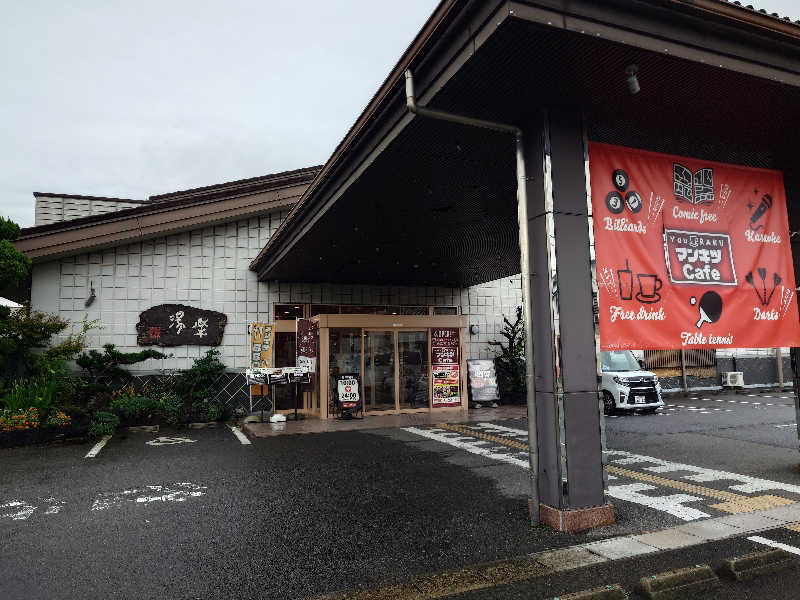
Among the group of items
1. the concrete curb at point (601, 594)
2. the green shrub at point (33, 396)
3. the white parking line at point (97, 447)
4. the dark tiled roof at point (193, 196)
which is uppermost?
the dark tiled roof at point (193, 196)

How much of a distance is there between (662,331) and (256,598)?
4048 mm

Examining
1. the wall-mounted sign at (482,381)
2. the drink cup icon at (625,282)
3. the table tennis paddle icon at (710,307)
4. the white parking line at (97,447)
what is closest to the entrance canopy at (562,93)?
the drink cup icon at (625,282)

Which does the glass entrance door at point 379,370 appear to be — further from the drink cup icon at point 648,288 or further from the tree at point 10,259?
the drink cup icon at point 648,288

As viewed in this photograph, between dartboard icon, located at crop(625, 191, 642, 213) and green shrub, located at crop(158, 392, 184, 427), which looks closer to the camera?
dartboard icon, located at crop(625, 191, 642, 213)

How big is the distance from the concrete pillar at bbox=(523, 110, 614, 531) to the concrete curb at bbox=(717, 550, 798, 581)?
1.04m

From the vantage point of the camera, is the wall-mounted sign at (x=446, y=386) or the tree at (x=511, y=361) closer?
the wall-mounted sign at (x=446, y=386)

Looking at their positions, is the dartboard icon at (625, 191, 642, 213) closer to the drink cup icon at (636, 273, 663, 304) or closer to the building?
the drink cup icon at (636, 273, 663, 304)

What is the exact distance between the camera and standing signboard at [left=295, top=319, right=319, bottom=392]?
40.5ft

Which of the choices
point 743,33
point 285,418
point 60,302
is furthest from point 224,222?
point 743,33

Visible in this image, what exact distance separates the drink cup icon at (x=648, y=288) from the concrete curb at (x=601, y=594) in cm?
257

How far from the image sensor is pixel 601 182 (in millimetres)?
4855

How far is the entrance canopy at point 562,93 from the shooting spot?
3.74 metres

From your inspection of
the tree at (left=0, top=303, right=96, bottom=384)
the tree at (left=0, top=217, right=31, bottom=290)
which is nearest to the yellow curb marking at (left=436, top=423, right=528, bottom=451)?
the tree at (left=0, top=303, right=96, bottom=384)

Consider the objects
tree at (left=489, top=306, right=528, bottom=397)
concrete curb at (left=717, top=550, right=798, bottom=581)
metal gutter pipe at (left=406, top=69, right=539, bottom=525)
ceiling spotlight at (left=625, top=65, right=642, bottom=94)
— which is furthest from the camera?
tree at (left=489, top=306, right=528, bottom=397)
